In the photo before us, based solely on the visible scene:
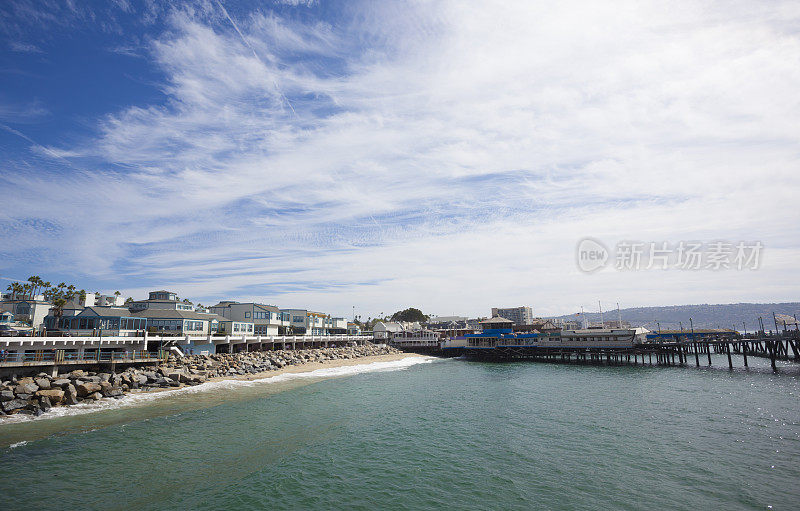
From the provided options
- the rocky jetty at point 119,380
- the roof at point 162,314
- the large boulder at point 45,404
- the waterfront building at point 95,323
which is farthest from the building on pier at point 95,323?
the large boulder at point 45,404

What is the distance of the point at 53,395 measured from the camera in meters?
30.3

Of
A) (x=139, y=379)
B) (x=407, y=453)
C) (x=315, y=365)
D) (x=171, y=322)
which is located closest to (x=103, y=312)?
(x=171, y=322)

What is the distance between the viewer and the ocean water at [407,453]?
1602 cm

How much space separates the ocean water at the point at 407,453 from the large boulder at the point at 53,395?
222 cm

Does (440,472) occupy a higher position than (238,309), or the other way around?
(238,309)

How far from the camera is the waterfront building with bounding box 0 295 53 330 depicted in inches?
2388

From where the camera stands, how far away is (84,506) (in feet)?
Answer: 49.8

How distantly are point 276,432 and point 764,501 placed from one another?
2578 cm

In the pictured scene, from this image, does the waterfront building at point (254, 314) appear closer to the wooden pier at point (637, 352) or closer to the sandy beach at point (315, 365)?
the sandy beach at point (315, 365)

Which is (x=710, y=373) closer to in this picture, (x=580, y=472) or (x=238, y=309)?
(x=580, y=472)

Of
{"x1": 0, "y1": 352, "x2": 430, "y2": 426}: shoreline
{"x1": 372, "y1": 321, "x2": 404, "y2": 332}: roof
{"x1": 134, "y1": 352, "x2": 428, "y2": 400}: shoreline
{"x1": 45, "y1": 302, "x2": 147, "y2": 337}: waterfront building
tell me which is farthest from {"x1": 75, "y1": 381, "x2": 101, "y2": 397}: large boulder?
{"x1": 372, "y1": 321, "x2": 404, "y2": 332}: roof

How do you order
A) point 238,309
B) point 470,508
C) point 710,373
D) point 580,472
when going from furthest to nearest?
point 238,309, point 710,373, point 580,472, point 470,508

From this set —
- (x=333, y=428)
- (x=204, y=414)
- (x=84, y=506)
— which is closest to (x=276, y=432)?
(x=333, y=428)

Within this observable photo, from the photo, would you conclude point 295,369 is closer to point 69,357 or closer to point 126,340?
point 126,340
